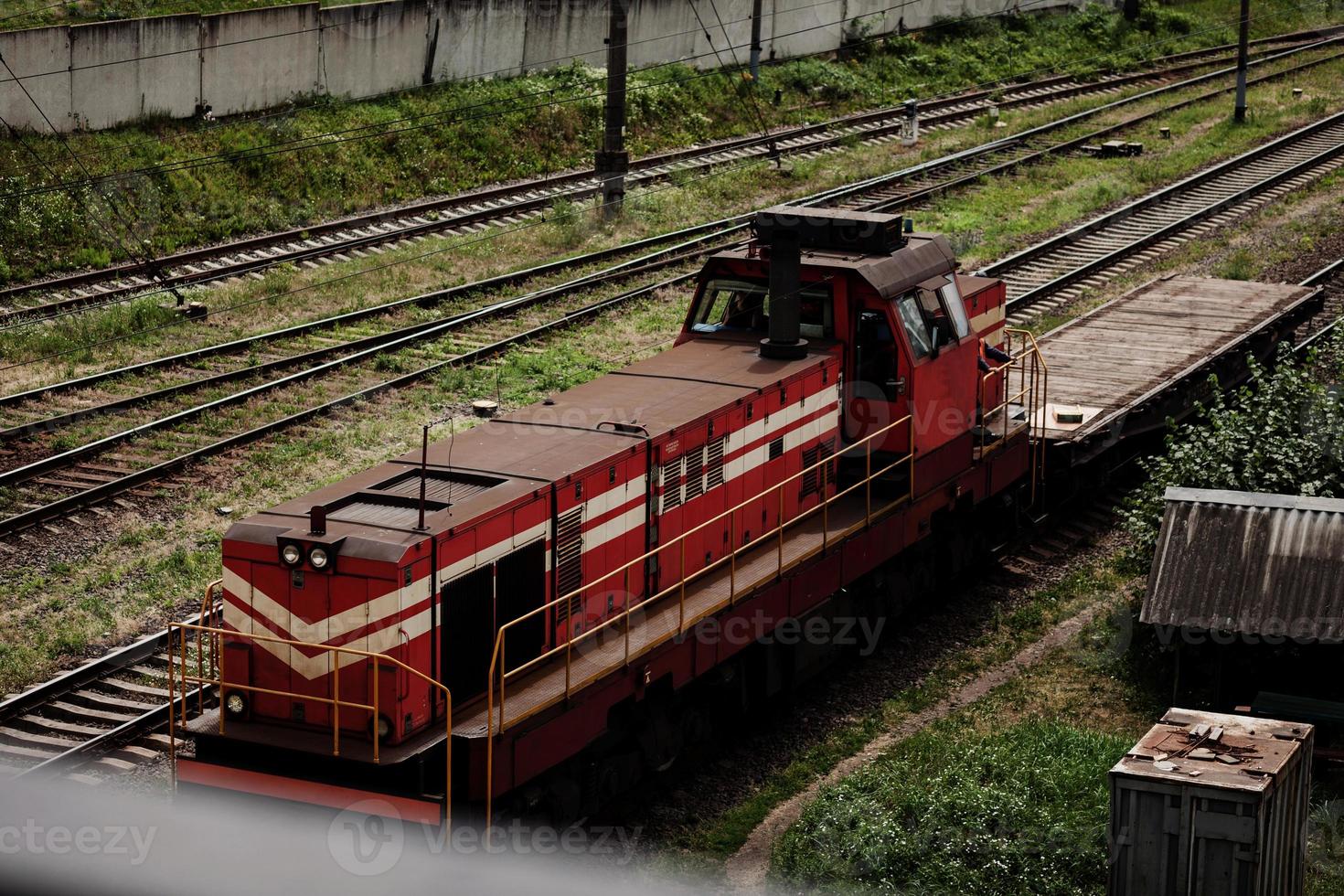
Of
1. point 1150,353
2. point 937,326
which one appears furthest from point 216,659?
point 1150,353

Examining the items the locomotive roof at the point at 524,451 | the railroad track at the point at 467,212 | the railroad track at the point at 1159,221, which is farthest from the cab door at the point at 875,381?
the railroad track at the point at 467,212

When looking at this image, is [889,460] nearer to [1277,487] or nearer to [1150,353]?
[1277,487]

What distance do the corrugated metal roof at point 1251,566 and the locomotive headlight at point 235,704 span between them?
7490 mm

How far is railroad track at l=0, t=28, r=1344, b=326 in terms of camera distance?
2452cm

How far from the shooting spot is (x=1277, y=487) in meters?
14.8

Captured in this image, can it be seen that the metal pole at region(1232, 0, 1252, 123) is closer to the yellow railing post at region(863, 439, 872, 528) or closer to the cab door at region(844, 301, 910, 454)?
the cab door at region(844, 301, 910, 454)

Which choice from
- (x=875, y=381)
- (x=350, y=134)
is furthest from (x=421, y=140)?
(x=875, y=381)

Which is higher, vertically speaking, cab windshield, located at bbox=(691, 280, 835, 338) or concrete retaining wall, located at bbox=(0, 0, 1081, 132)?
concrete retaining wall, located at bbox=(0, 0, 1081, 132)

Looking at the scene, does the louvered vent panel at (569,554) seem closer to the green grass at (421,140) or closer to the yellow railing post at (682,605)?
the yellow railing post at (682,605)

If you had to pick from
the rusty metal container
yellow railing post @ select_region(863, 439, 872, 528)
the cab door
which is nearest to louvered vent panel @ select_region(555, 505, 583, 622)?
yellow railing post @ select_region(863, 439, 872, 528)

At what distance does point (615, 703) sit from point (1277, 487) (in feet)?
23.6

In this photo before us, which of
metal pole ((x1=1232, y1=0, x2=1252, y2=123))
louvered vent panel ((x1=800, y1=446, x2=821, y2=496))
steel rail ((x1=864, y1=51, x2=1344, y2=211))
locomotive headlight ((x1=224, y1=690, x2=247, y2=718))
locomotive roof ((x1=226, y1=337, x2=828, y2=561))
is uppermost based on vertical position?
metal pole ((x1=1232, y1=0, x2=1252, y2=123))

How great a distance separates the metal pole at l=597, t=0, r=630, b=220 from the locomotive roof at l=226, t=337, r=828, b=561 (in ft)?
45.1

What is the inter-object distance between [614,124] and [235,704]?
2000 centimetres
